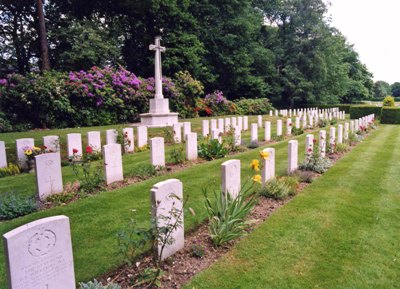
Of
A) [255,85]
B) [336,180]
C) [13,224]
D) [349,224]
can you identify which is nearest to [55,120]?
[13,224]

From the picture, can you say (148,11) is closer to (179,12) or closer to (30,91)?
(179,12)

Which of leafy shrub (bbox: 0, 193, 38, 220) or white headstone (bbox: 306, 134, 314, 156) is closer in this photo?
leafy shrub (bbox: 0, 193, 38, 220)

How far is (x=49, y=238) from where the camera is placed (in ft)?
7.95

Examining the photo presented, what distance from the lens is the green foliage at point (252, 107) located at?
2702cm

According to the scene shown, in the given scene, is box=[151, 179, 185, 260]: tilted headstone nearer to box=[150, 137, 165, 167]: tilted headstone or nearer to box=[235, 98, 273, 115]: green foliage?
box=[150, 137, 165, 167]: tilted headstone

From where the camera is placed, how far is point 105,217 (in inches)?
185

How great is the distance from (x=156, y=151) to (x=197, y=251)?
13.2 ft

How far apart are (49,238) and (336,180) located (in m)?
6.02

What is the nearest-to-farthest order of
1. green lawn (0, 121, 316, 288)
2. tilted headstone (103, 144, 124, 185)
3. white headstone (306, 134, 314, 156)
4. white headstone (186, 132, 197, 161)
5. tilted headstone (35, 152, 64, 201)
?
green lawn (0, 121, 316, 288)
tilted headstone (35, 152, 64, 201)
tilted headstone (103, 144, 124, 185)
white headstone (306, 134, 314, 156)
white headstone (186, 132, 197, 161)

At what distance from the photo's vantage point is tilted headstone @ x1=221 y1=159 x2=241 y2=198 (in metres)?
4.41

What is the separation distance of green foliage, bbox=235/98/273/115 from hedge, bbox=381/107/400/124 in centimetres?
961

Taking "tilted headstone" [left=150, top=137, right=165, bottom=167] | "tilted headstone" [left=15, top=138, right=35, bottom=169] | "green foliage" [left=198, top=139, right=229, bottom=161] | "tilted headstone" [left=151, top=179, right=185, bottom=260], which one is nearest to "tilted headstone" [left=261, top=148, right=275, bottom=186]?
"tilted headstone" [left=151, top=179, right=185, bottom=260]

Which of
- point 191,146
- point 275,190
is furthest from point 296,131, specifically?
point 275,190

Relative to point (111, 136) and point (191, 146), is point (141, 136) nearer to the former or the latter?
point (111, 136)
